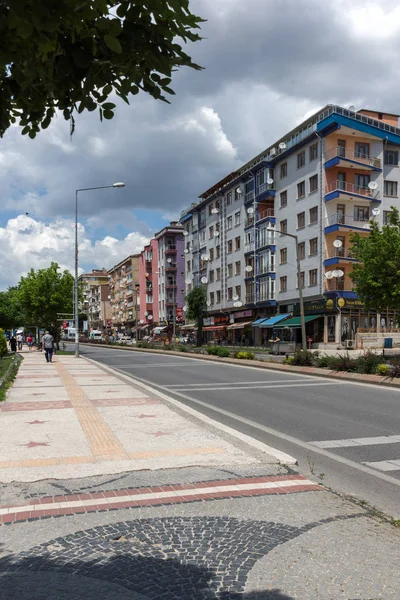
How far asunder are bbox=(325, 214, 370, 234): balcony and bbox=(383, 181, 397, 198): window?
13.0 ft

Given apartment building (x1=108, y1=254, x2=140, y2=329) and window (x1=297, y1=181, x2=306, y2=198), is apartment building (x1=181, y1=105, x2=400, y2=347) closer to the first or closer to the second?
window (x1=297, y1=181, x2=306, y2=198)

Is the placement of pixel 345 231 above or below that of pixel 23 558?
above

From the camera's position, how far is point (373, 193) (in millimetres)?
45031

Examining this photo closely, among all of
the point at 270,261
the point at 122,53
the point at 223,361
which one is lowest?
the point at 223,361

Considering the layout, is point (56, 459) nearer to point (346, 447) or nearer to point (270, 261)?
point (346, 447)

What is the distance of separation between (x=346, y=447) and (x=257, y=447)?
139 centimetres

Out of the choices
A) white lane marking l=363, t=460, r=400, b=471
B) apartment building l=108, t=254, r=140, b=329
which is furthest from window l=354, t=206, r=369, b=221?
apartment building l=108, t=254, r=140, b=329

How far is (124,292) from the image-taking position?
117000 millimetres

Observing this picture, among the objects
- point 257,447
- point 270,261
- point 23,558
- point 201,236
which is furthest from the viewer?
point 201,236

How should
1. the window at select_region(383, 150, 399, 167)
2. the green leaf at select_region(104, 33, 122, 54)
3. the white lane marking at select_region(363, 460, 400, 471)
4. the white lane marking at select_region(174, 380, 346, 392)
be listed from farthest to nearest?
the window at select_region(383, 150, 399, 167), the white lane marking at select_region(174, 380, 346, 392), the white lane marking at select_region(363, 460, 400, 471), the green leaf at select_region(104, 33, 122, 54)

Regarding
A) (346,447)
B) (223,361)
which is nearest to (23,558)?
(346,447)

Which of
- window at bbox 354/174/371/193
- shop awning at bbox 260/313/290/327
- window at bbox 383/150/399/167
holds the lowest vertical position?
shop awning at bbox 260/313/290/327

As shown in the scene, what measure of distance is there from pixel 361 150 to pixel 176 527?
46.0m

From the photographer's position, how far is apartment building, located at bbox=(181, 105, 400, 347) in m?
43.5
